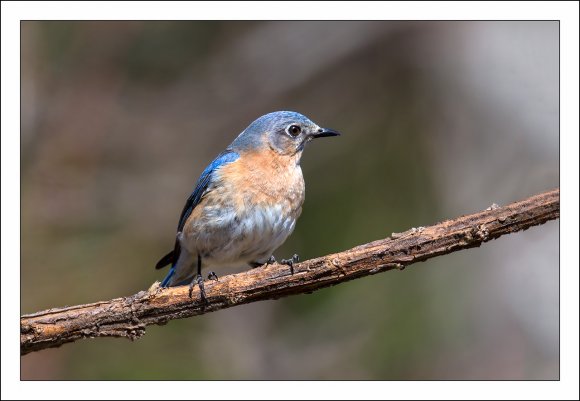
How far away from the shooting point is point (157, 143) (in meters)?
9.71

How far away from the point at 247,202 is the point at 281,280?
3.31ft

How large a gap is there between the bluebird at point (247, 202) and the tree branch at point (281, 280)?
554 millimetres

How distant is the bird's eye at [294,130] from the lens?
6.07 meters

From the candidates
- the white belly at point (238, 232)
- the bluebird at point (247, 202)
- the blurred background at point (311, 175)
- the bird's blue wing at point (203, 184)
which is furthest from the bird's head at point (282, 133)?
the blurred background at point (311, 175)

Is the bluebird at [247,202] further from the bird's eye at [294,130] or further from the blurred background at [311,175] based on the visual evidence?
the blurred background at [311,175]

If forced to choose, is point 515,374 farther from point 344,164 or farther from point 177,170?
point 177,170

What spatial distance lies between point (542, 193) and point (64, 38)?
5364mm

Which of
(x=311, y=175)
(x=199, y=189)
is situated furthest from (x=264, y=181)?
(x=311, y=175)

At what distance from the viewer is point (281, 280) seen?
15.5ft

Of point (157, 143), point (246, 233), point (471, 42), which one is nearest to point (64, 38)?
point (157, 143)

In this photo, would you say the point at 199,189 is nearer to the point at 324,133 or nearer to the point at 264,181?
the point at 264,181

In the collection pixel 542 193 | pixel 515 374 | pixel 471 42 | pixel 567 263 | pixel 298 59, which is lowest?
pixel 515 374

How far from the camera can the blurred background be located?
7172mm

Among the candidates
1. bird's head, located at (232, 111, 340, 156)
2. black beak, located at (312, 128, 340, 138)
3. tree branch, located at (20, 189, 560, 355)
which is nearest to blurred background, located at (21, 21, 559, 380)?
tree branch, located at (20, 189, 560, 355)
